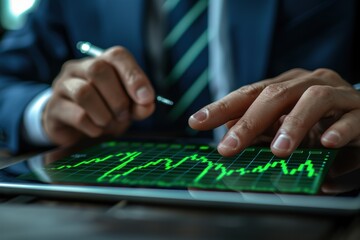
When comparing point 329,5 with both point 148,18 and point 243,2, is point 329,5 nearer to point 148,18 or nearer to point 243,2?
point 243,2

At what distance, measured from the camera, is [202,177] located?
21.4 inches

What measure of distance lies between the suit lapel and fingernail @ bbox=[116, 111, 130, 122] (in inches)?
12.7

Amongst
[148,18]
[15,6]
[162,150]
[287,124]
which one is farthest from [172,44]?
[15,6]

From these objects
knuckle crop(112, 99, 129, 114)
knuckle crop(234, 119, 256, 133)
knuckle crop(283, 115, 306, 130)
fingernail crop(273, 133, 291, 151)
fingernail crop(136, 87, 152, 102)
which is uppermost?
fingernail crop(136, 87, 152, 102)

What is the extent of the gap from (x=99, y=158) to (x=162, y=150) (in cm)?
10

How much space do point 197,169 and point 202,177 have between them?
45mm

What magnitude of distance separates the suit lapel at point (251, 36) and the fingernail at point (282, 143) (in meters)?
0.56

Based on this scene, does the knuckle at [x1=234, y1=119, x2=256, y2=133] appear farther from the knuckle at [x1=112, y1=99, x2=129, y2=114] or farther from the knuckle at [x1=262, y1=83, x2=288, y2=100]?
the knuckle at [x1=112, y1=99, x2=129, y2=114]

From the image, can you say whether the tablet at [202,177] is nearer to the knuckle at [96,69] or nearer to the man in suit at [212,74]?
the man in suit at [212,74]

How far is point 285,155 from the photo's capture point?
0.60 meters

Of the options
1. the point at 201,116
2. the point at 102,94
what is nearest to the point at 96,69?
the point at 102,94

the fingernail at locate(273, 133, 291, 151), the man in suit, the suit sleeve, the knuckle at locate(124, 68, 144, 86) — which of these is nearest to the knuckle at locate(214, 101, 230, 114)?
the man in suit

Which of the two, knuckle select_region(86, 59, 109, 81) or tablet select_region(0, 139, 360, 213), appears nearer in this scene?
tablet select_region(0, 139, 360, 213)

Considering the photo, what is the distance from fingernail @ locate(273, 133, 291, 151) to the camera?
0.60 meters
